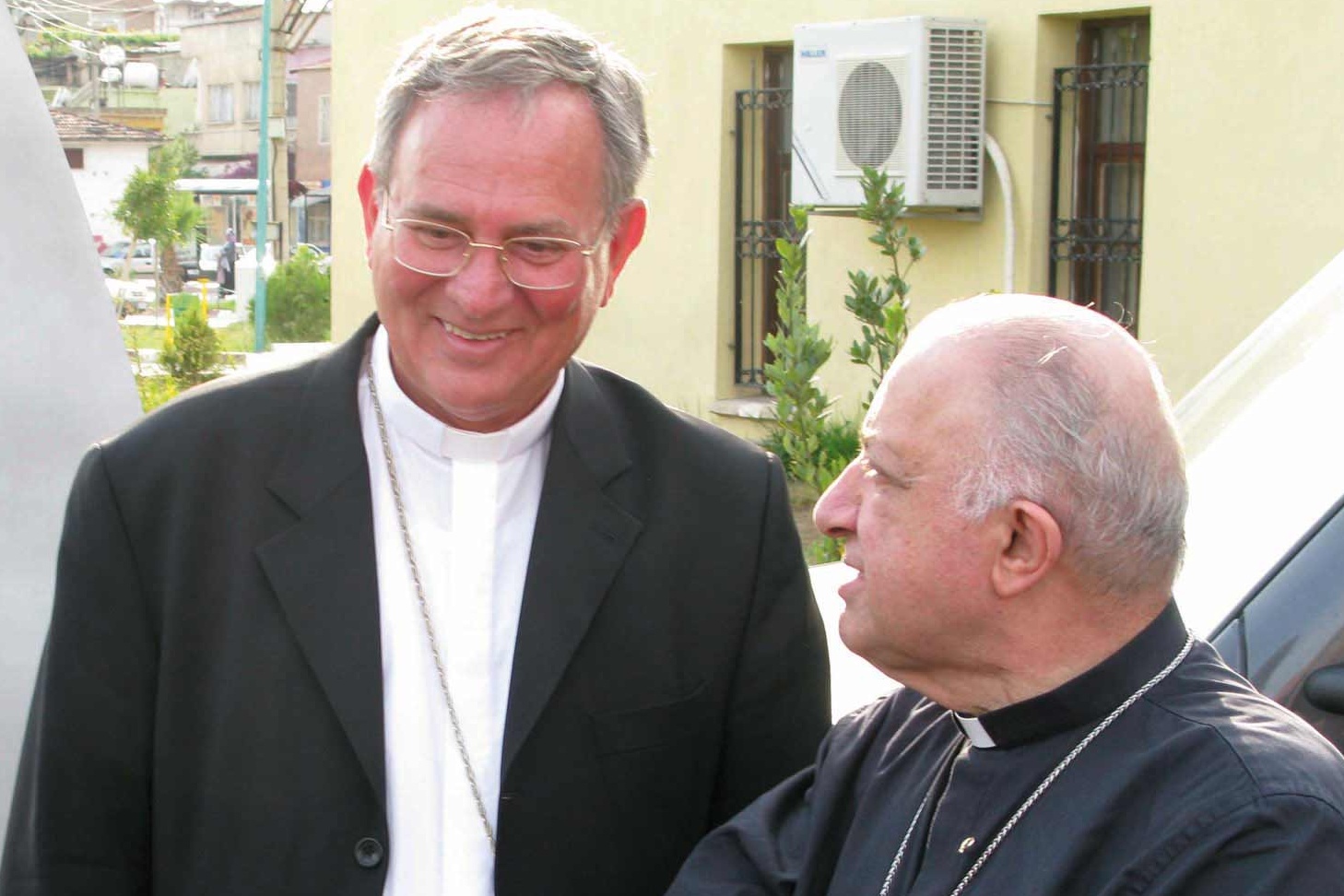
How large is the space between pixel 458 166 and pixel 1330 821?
1.22 m

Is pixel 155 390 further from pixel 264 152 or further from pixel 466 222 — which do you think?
pixel 264 152

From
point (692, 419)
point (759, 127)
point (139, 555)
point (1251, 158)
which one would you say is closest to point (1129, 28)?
point (1251, 158)

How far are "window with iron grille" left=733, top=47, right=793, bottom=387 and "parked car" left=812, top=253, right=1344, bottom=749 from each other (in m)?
7.60

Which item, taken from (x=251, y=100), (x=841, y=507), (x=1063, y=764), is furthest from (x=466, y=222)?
(x=251, y=100)

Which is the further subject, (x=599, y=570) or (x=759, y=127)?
(x=759, y=127)

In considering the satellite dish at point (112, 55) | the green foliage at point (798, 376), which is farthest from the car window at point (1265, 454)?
the satellite dish at point (112, 55)

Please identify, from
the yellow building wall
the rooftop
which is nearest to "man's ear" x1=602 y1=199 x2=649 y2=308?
the yellow building wall

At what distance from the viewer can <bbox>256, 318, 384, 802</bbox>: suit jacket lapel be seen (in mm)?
2168

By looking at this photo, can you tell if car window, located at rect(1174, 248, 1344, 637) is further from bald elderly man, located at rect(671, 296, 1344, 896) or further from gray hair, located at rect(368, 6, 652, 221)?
gray hair, located at rect(368, 6, 652, 221)

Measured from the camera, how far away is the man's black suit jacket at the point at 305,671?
2176 mm

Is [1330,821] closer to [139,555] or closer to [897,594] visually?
[897,594]

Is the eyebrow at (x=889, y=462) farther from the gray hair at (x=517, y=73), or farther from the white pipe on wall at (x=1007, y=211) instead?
the white pipe on wall at (x=1007, y=211)

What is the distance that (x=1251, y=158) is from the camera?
8.34 m

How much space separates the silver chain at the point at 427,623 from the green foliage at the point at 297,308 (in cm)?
2249
